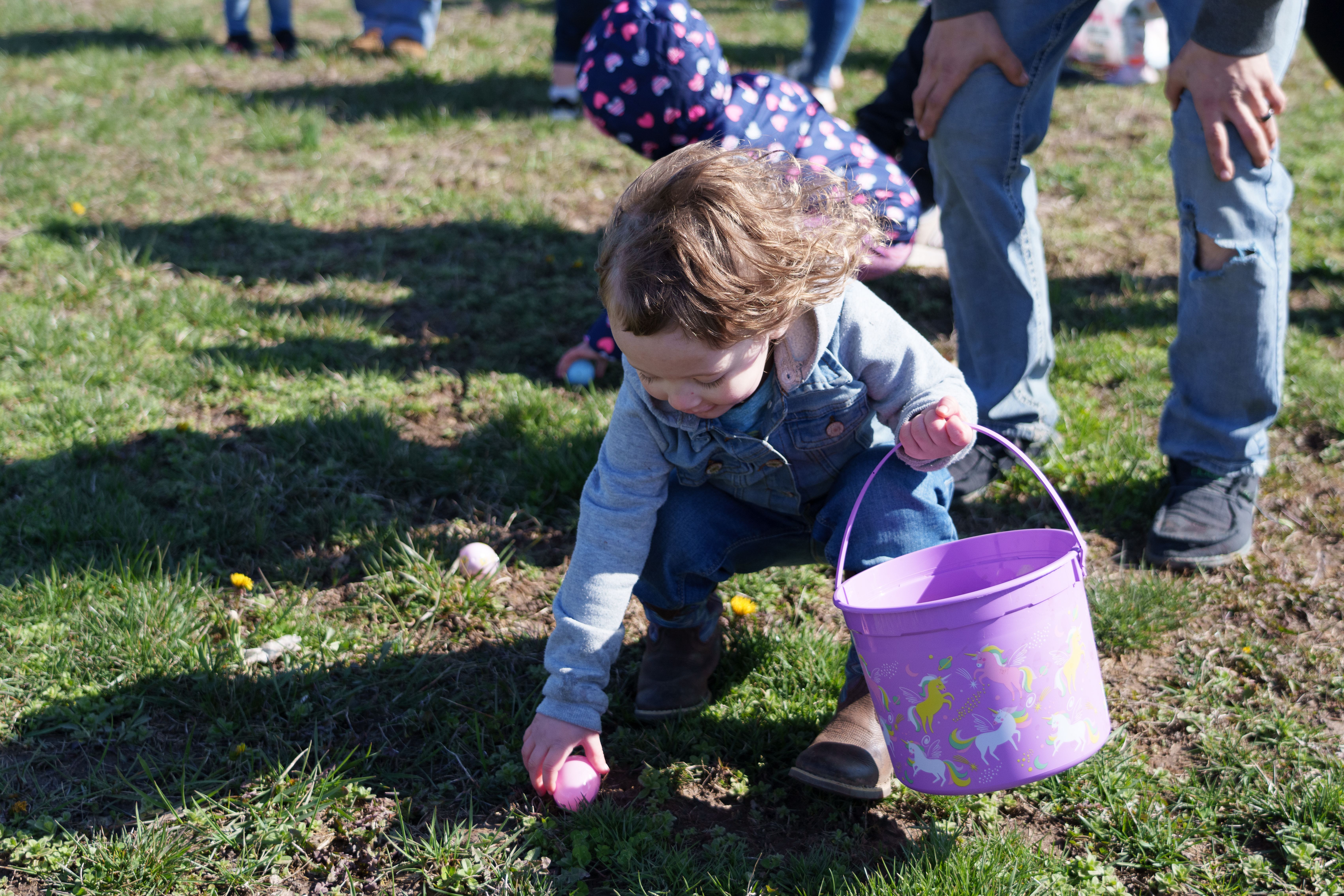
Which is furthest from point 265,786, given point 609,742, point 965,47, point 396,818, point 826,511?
point 965,47

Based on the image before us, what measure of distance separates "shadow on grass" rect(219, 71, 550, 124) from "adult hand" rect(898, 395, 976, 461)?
448 centimetres

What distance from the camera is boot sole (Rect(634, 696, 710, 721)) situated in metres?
2.10

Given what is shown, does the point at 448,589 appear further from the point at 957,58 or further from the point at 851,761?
the point at 957,58

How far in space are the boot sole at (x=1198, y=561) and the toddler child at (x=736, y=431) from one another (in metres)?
0.78

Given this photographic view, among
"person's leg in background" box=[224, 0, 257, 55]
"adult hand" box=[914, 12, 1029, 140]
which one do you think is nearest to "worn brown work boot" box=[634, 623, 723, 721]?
"adult hand" box=[914, 12, 1029, 140]

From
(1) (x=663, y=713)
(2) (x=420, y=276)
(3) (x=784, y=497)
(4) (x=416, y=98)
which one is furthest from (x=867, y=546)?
(4) (x=416, y=98)

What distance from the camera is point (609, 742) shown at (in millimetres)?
2092

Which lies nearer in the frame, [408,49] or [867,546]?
[867,546]

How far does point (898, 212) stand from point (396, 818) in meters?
2.24

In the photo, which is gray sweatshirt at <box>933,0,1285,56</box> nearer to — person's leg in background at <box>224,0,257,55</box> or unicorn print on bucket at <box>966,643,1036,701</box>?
unicorn print on bucket at <box>966,643,1036,701</box>

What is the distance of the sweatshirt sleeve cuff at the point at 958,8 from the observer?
242 cm

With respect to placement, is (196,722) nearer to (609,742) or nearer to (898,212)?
(609,742)

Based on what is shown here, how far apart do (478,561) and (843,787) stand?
1.04 meters

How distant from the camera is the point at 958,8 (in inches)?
96.0
